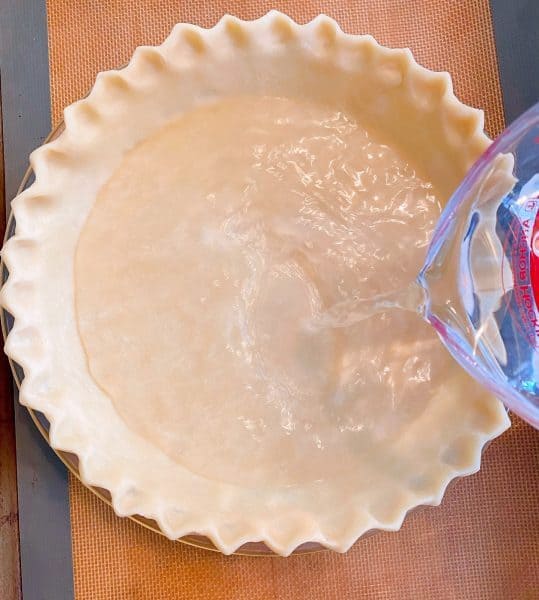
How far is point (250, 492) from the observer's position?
0.89 m

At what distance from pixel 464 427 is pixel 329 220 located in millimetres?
312

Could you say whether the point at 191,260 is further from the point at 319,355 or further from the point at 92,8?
the point at 92,8

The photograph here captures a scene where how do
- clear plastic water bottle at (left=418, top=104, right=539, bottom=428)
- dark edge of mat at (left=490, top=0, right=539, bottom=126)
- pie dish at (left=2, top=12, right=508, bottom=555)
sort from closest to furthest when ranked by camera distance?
clear plastic water bottle at (left=418, top=104, right=539, bottom=428)
pie dish at (left=2, top=12, right=508, bottom=555)
dark edge of mat at (left=490, top=0, right=539, bottom=126)

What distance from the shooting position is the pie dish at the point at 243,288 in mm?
879

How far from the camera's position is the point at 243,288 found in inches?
34.9

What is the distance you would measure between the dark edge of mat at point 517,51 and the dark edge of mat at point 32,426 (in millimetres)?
650

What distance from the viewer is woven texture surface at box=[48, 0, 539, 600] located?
956mm

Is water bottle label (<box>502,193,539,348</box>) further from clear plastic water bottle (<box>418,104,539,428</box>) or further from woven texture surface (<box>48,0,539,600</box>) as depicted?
woven texture surface (<box>48,0,539,600</box>)

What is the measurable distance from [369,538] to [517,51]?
725mm

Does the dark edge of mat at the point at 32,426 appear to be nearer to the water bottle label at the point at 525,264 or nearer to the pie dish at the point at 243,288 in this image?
the pie dish at the point at 243,288

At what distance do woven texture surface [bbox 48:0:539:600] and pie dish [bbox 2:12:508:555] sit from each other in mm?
133

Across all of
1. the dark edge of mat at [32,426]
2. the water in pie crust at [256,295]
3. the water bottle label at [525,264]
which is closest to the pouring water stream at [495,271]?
the water bottle label at [525,264]

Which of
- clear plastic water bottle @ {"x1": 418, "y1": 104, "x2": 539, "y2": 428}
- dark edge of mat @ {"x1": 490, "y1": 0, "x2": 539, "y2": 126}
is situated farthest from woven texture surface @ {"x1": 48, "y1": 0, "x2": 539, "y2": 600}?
clear plastic water bottle @ {"x1": 418, "y1": 104, "x2": 539, "y2": 428}

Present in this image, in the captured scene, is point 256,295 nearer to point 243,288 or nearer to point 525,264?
point 243,288
